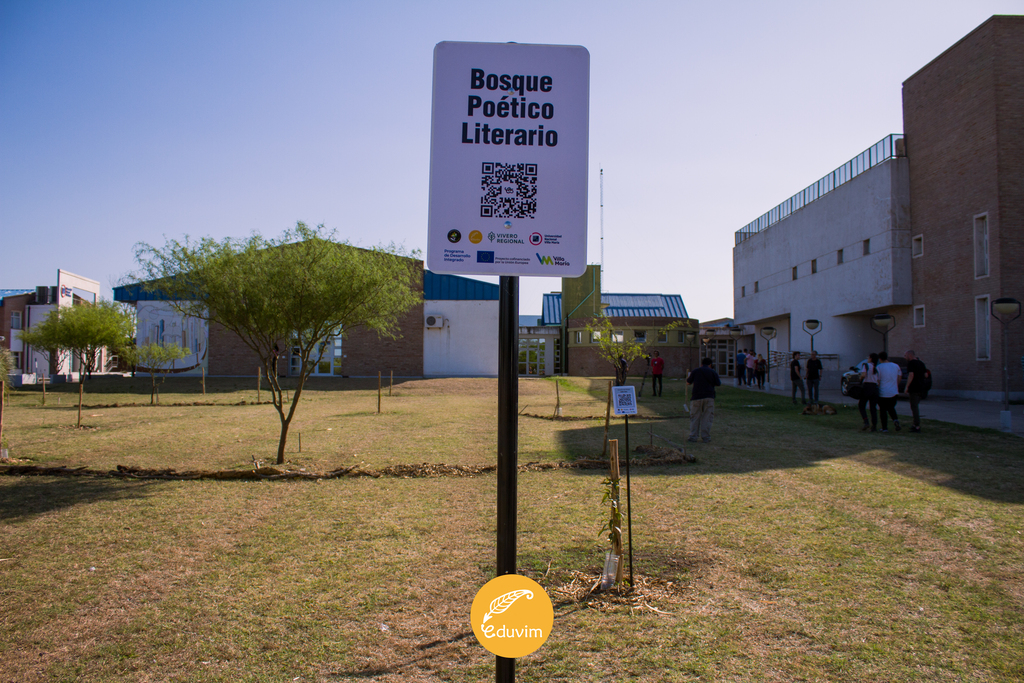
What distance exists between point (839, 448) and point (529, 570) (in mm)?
8816

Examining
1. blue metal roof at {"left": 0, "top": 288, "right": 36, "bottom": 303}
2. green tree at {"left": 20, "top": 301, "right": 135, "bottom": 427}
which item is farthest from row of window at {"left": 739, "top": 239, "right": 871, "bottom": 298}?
blue metal roof at {"left": 0, "top": 288, "right": 36, "bottom": 303}

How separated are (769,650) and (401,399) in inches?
873

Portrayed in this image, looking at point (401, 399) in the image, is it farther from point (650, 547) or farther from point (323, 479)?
point (650, 547)

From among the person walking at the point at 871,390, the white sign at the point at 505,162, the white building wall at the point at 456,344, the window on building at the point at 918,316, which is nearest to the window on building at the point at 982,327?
the window on building at the point at 918,316

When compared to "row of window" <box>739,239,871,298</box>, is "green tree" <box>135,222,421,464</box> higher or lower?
lower

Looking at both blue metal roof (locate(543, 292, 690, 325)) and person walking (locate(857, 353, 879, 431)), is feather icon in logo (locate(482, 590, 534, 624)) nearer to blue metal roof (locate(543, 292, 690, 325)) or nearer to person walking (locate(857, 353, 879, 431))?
person walking (locate(857, 353, 879, 431))

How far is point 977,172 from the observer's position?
72.1 ft

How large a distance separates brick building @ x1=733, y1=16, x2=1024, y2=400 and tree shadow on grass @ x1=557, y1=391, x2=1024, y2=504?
7.52m

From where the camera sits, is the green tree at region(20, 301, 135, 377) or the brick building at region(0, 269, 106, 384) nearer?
the green tree at region(20, 301, 135, 377)

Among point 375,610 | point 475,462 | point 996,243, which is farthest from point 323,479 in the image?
point 996,243

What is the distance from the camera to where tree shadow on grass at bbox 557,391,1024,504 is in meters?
8.74

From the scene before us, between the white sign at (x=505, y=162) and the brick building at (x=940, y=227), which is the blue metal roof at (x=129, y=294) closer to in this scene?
the brick building at (x=940, y=227)

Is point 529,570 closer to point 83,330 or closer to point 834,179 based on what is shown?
point 834,179

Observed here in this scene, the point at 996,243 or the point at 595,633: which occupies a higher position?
the point at 996,243
